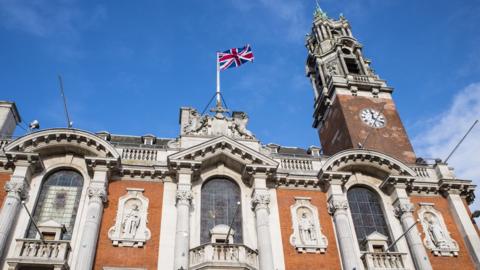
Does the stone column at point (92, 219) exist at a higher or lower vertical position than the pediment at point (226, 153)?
lower

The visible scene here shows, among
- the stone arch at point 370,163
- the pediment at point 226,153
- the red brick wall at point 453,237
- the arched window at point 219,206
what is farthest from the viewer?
the stone arch at point 370,163

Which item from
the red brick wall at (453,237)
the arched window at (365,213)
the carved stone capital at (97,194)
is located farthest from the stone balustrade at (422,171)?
the carved stone capital at (97,194)

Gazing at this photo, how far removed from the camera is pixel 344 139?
28.5 m

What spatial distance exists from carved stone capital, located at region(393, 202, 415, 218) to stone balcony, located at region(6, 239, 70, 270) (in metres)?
15.5

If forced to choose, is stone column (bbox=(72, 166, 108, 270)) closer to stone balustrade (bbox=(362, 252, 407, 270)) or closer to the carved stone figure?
the carved stone figure

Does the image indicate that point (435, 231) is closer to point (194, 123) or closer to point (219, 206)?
point (219, 206)

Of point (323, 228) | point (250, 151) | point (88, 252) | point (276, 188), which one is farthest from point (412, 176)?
point (88, 252)

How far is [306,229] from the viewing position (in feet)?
66.7

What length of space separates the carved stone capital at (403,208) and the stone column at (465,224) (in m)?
2.50

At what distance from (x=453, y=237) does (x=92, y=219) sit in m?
17.4

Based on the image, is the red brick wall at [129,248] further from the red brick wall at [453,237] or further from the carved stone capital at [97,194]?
the red brick wall at [453,237]

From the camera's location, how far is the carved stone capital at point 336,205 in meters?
20.8

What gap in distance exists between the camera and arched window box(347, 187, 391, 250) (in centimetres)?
2120

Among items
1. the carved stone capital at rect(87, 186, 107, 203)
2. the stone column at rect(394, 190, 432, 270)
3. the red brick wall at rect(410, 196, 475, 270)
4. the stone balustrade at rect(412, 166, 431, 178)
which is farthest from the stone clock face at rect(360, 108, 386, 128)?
the carved stone capital at rect(87, 186, 107, 203)
